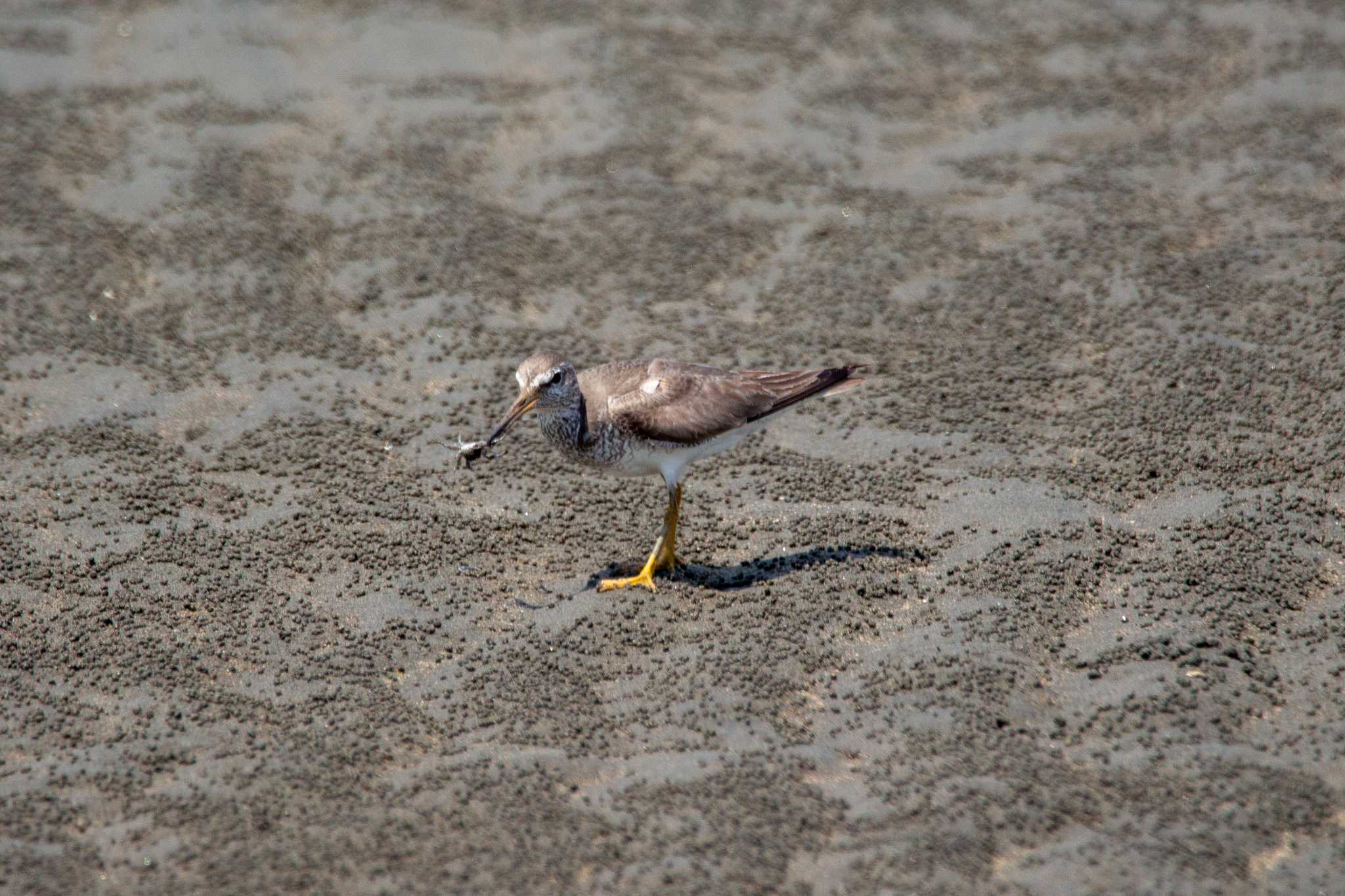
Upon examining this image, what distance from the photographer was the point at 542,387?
24.9ft

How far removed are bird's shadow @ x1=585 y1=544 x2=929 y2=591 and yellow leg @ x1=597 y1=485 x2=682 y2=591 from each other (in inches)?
3.0

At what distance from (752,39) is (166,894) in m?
10.4

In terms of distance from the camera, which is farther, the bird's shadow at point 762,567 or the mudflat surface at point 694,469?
the bird's shadow at point 762,567

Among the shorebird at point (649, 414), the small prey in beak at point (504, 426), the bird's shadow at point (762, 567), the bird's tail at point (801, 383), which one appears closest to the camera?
the small prey in beak at point (504, 426)

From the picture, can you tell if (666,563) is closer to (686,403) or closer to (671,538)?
(671,538)

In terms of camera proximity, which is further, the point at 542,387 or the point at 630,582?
the point at 630,582

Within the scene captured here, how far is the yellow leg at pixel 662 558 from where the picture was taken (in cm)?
773

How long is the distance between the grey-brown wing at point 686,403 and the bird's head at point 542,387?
12.8 inches

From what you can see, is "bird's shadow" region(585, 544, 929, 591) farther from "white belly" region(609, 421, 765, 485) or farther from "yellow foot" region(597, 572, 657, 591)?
"white belly" region(609, 421, 765, 485)

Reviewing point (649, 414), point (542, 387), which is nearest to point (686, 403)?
point (649, 414)

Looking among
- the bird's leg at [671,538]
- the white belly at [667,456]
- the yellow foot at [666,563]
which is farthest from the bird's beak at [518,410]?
the yellow foot at [666,563]

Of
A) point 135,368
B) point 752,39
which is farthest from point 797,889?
point 752,39

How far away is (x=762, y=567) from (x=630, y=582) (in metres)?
0.82

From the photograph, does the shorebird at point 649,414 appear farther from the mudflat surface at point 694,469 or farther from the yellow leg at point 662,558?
the mudflat surface at point 694,469
